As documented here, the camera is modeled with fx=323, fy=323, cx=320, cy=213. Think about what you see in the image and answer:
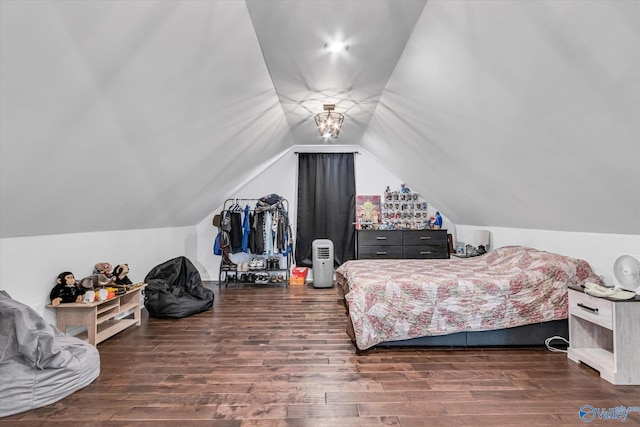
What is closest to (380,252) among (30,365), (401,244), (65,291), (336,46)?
(401,244)

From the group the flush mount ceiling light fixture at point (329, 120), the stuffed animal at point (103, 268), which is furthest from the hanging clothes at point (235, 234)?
the flush mount ceiling light fixture at point (329, 120)

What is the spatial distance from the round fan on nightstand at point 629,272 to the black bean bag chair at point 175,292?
4.05 m

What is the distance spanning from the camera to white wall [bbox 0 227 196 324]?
245 cm

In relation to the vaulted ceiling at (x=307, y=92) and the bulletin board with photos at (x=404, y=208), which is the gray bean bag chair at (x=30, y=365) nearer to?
the vaulted ceiling at (x=307, y=92)

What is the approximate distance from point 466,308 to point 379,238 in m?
2.72

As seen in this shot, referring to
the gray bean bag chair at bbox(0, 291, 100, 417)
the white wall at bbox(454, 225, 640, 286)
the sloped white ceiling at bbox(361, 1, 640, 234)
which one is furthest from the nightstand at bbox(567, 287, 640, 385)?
the gray bean bag chair at bbox(0, 291, 100, 417)

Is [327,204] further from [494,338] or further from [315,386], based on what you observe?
[315,386]

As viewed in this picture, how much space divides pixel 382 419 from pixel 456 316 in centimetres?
128

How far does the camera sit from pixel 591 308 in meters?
2.39

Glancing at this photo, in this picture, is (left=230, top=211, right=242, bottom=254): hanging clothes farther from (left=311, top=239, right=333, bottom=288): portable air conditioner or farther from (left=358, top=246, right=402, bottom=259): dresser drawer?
(left=358, top=246, right=402, bottom=259): dresser drawer

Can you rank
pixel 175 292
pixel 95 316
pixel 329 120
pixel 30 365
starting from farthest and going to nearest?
pixel 175 292, pixel 329 120, pixel 95 316, pixel 30 365

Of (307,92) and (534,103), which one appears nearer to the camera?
(534,103)

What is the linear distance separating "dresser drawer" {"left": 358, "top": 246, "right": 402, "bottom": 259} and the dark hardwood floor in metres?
2.37

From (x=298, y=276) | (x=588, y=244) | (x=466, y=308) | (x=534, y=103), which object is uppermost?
(x=534, y=103)
